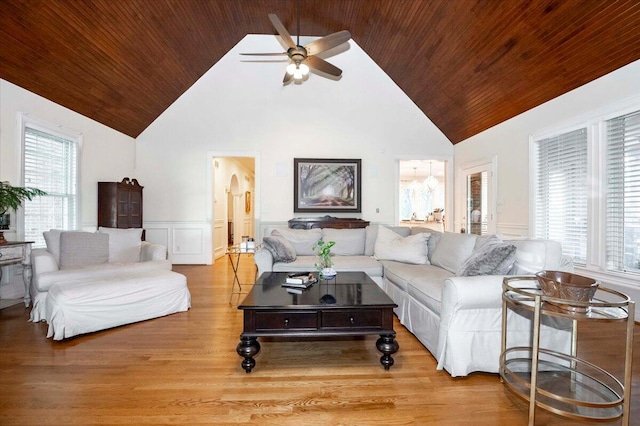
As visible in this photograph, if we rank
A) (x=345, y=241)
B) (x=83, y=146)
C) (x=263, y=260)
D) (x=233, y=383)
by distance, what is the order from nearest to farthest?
1. (x=233, y=383)
2. (x=263, y=260)
3. (x=345, y=241)
4. (x=83, y=146)

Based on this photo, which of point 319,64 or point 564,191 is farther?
point 319,64

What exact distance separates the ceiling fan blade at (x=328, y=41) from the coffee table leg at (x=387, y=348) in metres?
3.21

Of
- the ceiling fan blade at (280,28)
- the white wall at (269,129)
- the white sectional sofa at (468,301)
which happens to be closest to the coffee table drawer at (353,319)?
the white sectional sofa at (468,301)

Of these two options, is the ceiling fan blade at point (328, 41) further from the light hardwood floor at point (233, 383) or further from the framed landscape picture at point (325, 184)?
the light hardwood floor at point (233, 383)

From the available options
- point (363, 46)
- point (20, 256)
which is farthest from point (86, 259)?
point (363, 46)

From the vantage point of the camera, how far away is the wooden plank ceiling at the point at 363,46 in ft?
9.95

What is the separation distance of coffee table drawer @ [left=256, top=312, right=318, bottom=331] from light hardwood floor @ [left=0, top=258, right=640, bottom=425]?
295mm

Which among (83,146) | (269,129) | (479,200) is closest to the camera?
(83,146)

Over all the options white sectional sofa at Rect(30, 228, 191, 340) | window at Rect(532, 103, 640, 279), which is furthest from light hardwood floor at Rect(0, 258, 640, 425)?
window at Rect(532, 103, 640, 279)

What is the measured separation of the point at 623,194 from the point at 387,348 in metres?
3.13

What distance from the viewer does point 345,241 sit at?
429 centimetres

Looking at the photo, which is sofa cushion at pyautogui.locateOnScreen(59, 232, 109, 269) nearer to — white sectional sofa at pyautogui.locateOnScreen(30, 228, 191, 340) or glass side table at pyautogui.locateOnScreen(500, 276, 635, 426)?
white sectional sofa at pyautogui.locateOnScreen(30, 228, 191, 340)

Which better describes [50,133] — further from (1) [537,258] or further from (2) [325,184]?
(1) [537,258]

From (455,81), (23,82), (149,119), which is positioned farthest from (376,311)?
(149,119)
